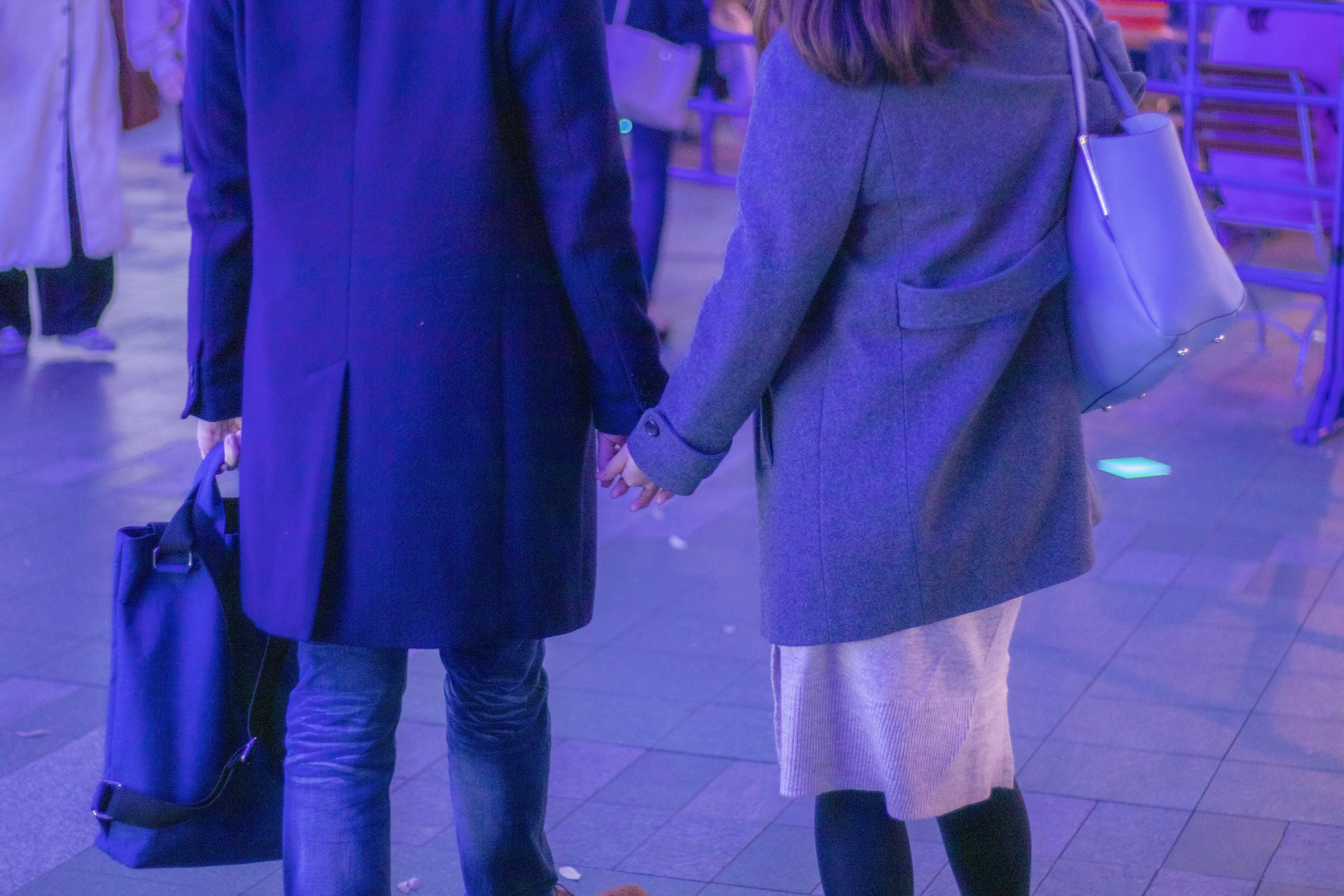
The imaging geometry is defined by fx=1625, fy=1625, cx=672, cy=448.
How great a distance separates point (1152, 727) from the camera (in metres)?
3.34

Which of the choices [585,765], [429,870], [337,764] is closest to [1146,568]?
[585,765]

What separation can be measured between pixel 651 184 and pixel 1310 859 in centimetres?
421

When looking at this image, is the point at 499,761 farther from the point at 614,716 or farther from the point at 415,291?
the point at 614,716

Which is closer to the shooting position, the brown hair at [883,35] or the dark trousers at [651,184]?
the brown hair at [883,35]

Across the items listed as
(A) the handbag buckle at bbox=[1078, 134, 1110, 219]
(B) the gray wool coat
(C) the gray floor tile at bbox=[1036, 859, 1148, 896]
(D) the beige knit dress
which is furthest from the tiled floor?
(A) the handbag buckle at bbox=[1078, 134, 1110, 219]

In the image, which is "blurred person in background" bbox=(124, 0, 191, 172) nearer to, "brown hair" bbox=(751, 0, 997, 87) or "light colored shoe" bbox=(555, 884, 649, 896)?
"light colored shoe" bbox=(555, 884, 649, 896)

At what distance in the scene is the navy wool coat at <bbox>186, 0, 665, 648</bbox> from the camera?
6.56ft

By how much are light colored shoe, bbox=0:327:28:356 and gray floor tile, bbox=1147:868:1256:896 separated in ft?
18.1

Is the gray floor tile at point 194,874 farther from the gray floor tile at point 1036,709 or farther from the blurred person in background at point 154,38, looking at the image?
the blurred person in background at point 154,38

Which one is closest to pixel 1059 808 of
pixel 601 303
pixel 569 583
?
pixel 569 583

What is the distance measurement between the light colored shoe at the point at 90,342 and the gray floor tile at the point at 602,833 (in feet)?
14.6

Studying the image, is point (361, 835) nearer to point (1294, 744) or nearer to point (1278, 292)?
point (1294, 744)

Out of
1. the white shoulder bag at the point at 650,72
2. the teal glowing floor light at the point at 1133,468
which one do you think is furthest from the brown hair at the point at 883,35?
the white shoulder bag at the point at 650,72

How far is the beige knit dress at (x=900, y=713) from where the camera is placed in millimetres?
2076
